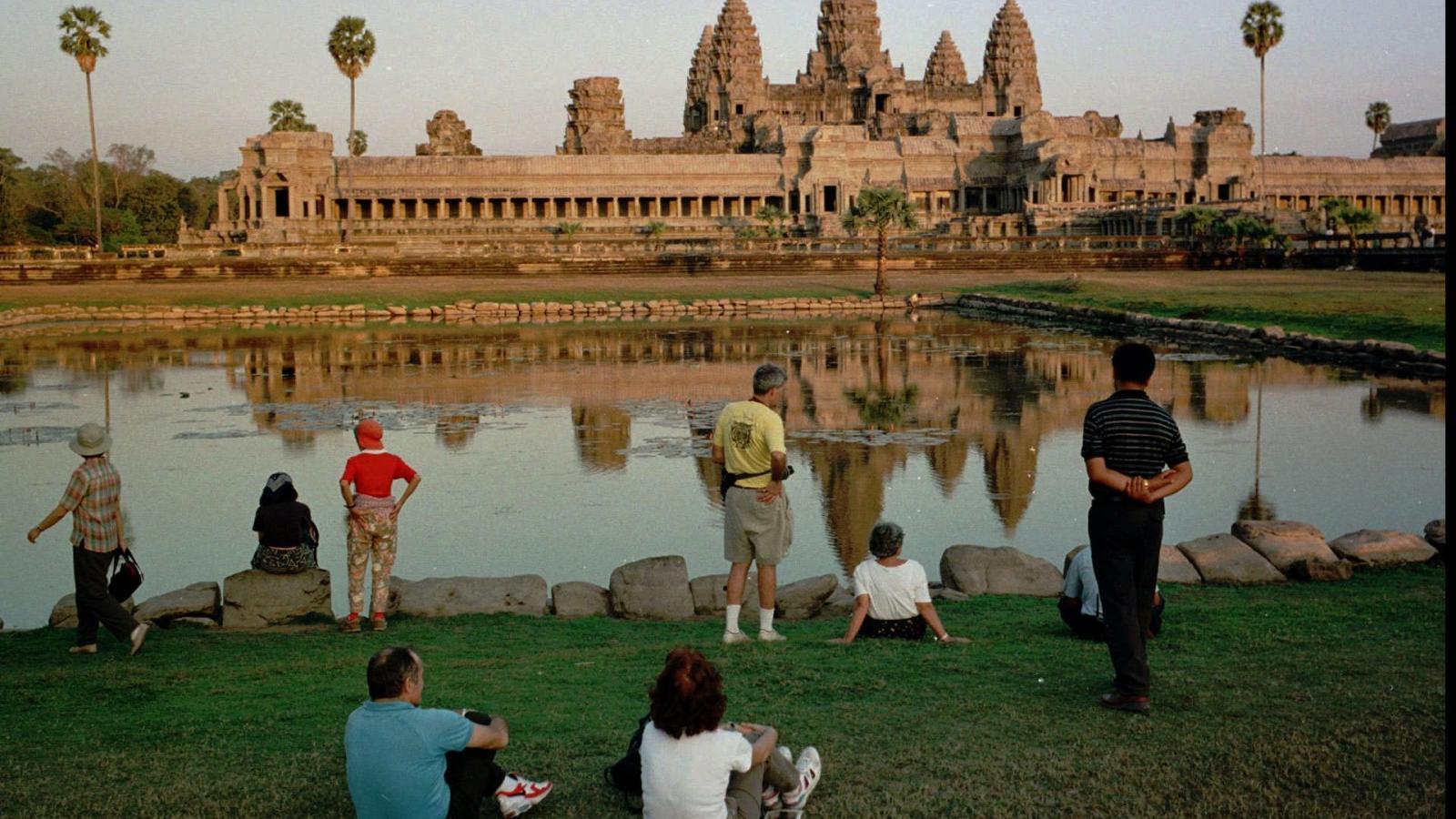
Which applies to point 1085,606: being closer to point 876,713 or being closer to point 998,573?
point 998,573

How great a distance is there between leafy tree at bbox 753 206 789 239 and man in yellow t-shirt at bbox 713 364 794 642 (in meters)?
74.1

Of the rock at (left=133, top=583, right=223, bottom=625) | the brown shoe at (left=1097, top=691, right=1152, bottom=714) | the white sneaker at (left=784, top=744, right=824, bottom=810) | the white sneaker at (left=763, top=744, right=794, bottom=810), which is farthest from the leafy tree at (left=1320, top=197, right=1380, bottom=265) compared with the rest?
the white sneaker at (left=763, top=744, right=794, bottom=810)

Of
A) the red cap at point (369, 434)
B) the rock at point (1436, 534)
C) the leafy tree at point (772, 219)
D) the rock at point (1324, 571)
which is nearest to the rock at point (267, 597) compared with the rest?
the red cap at point (369, 434)

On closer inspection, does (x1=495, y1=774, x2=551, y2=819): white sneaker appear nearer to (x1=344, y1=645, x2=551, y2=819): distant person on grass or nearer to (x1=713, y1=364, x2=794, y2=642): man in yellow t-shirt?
(x1=344, y1=645, x2=551, y2=819): distant person on grass

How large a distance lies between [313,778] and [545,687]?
194cm

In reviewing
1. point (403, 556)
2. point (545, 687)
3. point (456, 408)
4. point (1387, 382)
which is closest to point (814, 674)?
point (545, 687)

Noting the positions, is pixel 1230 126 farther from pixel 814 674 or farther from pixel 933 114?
pixel 814 674

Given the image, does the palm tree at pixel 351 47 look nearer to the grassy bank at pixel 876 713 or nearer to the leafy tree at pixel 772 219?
the leafy tree at pixel 772 219

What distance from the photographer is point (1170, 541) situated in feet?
46.5

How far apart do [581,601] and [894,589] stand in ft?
10.4

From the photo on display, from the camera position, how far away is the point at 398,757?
614 centimetres

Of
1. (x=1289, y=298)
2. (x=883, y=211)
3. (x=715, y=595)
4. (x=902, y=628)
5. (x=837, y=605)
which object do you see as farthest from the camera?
(x=883, y=211)

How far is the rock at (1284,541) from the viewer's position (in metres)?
12.1

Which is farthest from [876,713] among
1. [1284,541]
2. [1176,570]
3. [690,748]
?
[1284,541]
